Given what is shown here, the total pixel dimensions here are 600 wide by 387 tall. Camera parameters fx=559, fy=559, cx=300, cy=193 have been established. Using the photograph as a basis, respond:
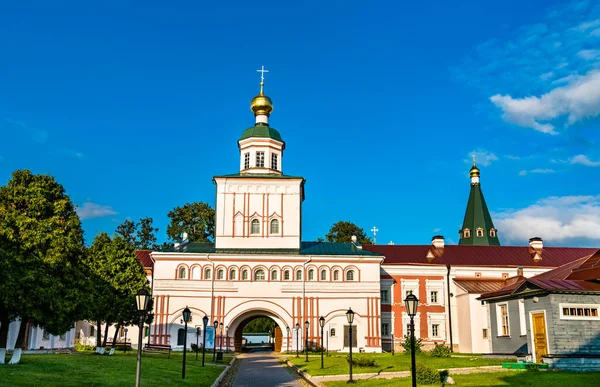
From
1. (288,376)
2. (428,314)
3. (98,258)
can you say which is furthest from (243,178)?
(288,376)

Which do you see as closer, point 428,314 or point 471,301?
point 471,301

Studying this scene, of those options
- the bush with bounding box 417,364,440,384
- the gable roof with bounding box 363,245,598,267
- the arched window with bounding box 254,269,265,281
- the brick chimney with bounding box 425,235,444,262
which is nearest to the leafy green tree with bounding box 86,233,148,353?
the arched window with bounding box 254,269,265,281

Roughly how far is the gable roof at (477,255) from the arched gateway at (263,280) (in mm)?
7448

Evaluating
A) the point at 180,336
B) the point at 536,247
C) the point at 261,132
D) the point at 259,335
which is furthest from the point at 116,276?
the point at 259,335

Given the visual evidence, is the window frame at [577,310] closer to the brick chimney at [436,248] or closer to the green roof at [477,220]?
the brick chimney at [436,248]

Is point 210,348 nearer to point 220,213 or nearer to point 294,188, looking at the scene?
point 220,213

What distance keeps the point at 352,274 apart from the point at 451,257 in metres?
12.6

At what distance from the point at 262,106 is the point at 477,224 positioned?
2701cm

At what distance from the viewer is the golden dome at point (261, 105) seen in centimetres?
5034

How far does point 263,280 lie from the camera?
44312 mm

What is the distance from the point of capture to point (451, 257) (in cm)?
5266

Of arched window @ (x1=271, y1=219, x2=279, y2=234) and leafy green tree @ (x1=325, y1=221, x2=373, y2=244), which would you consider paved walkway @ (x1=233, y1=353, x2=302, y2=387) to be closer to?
arched window @ (x1=271, y1=219, x2=279, y2=234)

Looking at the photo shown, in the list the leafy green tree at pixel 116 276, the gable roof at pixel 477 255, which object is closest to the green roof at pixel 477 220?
the gable roof at pixel 477 255

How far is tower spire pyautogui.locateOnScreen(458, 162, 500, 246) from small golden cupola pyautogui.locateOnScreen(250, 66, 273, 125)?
25640mm
